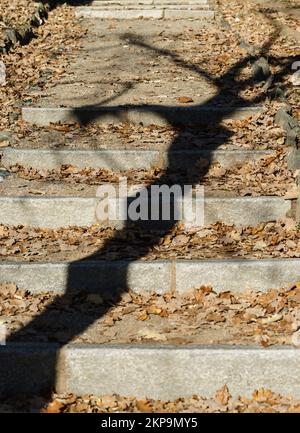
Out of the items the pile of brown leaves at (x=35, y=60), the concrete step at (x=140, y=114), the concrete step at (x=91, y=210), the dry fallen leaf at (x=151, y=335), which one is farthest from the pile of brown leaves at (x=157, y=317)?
the pile of brown leaves at (x=35, y=60)

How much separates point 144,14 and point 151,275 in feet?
32.8

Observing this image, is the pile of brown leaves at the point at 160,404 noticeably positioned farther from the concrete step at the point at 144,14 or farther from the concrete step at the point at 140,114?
the concrete step at the point at 144,14

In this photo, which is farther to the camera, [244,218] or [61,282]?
[244,218]

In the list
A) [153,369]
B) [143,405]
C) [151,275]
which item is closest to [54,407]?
[143,405]

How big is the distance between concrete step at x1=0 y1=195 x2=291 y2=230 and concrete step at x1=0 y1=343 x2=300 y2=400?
1846 millimetres

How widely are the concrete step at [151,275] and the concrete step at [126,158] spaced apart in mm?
1911

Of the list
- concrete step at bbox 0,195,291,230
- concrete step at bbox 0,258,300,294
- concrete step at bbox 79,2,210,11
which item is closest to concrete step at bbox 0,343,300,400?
concrete step at bbox 0,258,300,294

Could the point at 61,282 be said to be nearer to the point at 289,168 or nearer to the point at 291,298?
the point at 291,298

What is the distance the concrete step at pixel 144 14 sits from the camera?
15017 millimetres

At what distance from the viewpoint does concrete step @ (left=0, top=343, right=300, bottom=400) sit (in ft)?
17.4

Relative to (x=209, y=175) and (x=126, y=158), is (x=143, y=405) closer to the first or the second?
(x=209, y=175)

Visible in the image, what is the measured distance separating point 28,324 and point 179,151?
→ 286 cm

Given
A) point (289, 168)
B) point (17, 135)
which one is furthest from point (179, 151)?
point (17, 135)

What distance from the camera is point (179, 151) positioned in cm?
795
